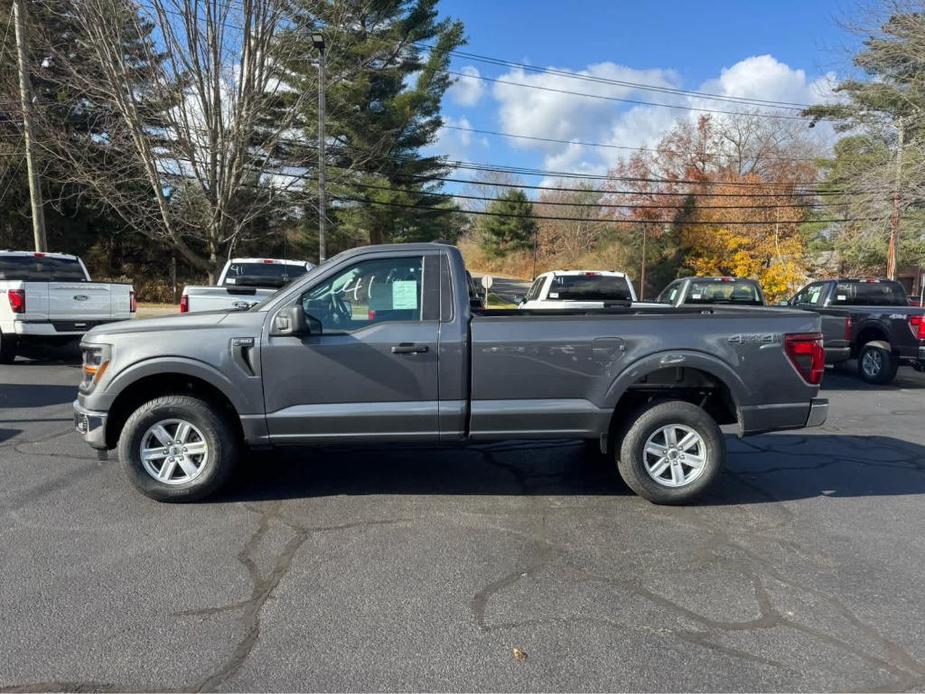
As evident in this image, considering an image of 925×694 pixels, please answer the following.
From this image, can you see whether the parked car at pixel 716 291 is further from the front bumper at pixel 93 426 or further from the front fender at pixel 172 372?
the front bumper at pixel 93 426

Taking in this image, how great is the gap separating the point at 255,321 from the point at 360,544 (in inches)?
69.5

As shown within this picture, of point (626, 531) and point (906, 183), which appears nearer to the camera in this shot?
point (626, 531)

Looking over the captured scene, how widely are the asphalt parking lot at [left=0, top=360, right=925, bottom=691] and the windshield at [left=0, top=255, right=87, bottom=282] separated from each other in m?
6.72

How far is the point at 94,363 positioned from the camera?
4.58 metres

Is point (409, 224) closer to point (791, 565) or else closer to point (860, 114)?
point (860, 114)

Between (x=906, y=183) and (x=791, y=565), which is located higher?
(x=906, y=183)

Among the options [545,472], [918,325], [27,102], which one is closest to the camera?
[545,472]

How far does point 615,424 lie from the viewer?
484 centimetres

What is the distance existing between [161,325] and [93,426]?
895mm

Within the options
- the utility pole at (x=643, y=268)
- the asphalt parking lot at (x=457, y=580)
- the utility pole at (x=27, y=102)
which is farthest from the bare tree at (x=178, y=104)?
the utility pole at (x=643, y=268)

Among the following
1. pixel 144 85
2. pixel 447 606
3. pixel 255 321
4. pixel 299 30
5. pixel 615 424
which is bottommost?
pixel 447 606

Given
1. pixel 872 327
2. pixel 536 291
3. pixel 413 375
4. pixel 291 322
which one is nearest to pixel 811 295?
pixel 872 327

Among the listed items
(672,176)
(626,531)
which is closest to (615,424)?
(626,531)

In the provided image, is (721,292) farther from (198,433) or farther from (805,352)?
(198,433)
